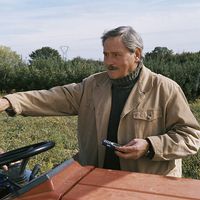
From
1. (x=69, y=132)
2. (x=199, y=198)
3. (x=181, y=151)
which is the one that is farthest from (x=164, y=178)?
(x=69, y=132)

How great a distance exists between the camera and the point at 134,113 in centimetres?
286

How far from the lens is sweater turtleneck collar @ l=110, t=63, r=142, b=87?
294 cm

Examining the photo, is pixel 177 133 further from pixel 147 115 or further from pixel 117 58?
pixel 117 58

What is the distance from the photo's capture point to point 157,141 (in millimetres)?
2740

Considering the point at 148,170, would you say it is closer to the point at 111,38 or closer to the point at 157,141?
the point at 157,141

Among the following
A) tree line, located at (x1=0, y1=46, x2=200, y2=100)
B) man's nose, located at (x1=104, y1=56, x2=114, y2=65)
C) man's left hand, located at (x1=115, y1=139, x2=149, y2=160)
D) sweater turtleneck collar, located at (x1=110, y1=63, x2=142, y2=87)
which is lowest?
tree line, located at (x1=0, y1=46, x2=200, y2=100)

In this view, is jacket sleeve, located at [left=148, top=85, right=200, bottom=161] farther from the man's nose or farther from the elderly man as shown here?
the man's nose

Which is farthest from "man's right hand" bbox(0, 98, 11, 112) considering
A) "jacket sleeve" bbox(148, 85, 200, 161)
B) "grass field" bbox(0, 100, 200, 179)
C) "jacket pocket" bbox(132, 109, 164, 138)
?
"grass field" bbox(0, 100, 200, 179)

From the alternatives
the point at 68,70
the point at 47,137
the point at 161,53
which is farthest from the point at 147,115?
the point at 161,53

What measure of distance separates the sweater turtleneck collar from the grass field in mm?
2809

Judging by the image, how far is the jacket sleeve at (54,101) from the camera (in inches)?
121

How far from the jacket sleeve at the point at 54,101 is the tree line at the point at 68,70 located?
43.1 feet

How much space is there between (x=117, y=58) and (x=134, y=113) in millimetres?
355

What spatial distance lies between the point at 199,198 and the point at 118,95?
3.49ft
